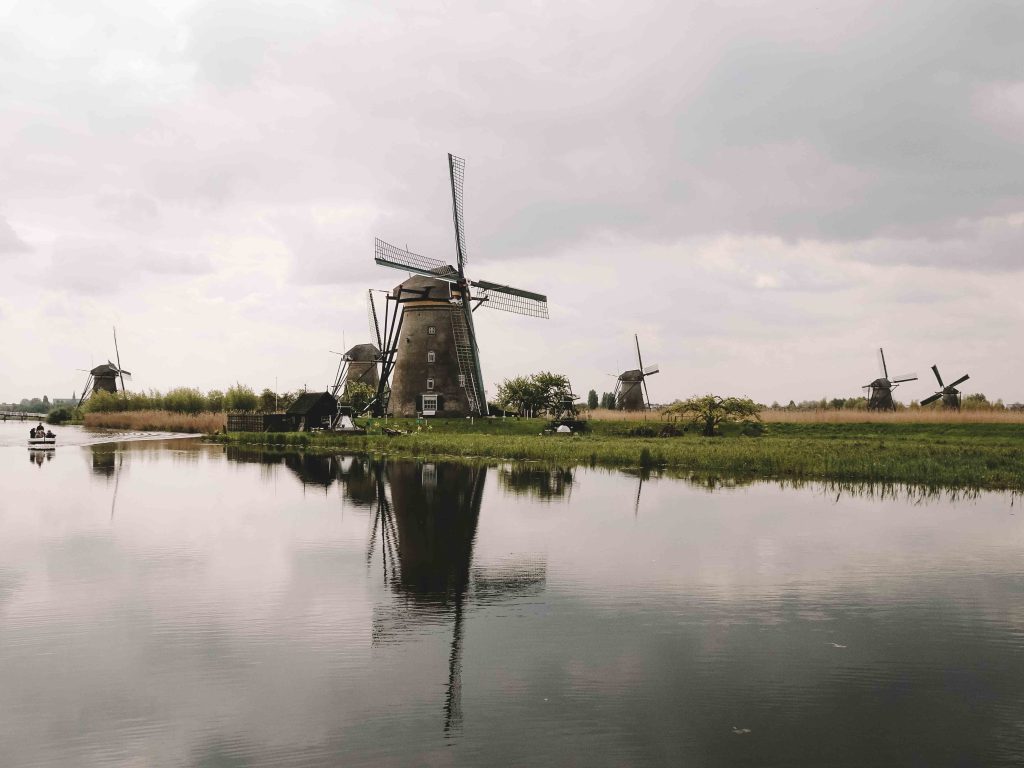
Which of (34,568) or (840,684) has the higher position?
(34,568)

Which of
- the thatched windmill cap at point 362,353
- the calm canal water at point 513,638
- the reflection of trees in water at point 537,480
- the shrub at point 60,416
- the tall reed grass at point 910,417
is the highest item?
the thatched windmill cap at point 362,353

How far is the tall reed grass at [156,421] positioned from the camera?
6006 cm

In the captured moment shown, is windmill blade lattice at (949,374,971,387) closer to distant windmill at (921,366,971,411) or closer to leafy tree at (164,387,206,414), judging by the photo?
distant windmill at (921,366,971,411)

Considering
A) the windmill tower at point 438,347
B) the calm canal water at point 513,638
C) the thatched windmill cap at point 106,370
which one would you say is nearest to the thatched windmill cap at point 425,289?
the windmill tower at point 438,347

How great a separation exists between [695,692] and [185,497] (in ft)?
50.6

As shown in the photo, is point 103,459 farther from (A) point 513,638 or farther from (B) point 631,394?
(B) point 631,394

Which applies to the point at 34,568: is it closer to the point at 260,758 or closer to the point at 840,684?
the point at 260,758

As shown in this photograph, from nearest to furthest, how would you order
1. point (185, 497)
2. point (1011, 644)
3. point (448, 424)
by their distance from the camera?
point (1011, 644) < point (185, 497) < point (448, 424)

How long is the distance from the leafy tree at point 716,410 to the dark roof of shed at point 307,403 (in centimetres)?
2546

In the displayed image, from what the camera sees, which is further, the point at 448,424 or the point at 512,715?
the point at 448,424

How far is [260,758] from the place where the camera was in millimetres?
5277

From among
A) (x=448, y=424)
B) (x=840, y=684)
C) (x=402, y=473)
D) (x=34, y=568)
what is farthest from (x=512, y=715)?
(x=448, y=424)

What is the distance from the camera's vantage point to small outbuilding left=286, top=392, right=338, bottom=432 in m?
51.1

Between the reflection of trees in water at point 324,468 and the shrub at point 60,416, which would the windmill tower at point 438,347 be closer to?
the reflection of trees in water at point 324,468
